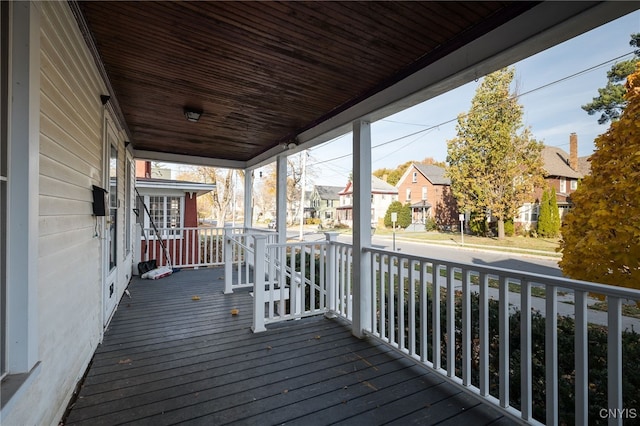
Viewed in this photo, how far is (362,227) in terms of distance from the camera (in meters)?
3.06

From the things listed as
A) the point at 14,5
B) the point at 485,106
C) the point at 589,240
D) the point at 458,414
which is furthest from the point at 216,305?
the point at 485,106

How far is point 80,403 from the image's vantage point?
1.91 metres

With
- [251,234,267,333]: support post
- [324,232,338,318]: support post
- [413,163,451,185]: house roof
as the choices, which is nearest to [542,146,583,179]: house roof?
[413,163,451,185]: house roof

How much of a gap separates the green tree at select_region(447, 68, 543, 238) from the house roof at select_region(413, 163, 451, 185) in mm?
4897

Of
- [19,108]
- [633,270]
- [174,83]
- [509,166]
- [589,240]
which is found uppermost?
[509,166]

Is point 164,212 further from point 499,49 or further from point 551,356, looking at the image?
point 551,356

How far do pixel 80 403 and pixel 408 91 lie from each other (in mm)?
3349

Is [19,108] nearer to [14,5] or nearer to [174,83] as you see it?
[14,5]

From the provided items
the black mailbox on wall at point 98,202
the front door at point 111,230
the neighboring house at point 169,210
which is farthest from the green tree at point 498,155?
the black mailbox on wall at point 98,202

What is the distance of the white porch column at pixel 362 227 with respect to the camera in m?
3.04

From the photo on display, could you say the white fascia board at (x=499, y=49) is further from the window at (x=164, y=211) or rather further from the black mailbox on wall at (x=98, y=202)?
the window at (x=164, y=211)

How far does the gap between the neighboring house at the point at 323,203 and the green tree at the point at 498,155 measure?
798 inches

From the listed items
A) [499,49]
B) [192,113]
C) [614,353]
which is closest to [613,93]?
[499,49]

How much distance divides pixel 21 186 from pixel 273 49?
1.75 metres
